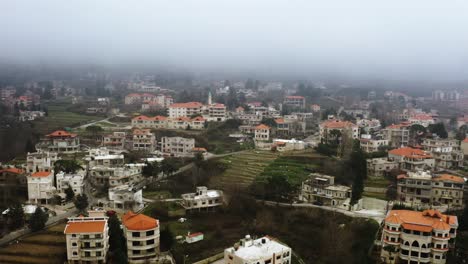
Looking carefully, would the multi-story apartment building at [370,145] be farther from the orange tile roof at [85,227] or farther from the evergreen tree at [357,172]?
the orange tile roof at [85,227]

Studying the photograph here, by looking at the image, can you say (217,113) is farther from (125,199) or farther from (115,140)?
(125,199)

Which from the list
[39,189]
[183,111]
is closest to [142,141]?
[183,111]

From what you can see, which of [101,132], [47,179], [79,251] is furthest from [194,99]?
[79,251]

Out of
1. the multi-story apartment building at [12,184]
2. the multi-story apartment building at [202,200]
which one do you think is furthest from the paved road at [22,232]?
the multi-story apartment building at [202,200]

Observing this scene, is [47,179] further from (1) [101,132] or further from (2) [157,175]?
(1) [101,132]

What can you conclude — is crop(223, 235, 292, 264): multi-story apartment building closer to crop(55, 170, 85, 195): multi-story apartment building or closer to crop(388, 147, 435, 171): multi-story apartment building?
crop(55, 170, 85, 195): multi-story apartment building

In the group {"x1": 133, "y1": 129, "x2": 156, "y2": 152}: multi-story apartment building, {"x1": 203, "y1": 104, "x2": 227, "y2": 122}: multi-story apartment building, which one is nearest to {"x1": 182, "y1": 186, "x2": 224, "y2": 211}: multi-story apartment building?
{"x1": 133, "y1": 129, "x2": 156, "y2": 152}: multi-story apartment building

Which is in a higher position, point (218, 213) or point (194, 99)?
point (194, 99)
